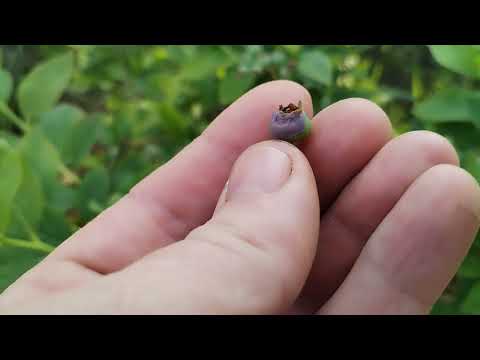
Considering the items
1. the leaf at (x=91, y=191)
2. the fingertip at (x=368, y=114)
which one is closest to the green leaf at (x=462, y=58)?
the fingertip at (x=368, y=114)

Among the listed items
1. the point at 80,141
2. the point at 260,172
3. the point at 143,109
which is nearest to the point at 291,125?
the point at 260,172

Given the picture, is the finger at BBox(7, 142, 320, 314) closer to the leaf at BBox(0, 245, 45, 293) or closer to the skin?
the skin

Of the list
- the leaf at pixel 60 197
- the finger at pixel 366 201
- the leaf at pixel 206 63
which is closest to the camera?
the finger at pixel 366 201

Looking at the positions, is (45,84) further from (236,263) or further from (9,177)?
(236,263)

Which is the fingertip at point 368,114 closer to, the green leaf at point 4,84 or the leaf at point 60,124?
the leaf at point 60,124

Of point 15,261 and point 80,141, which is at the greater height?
point 80,141

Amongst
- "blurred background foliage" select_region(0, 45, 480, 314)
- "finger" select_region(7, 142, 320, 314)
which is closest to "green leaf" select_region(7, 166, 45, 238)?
"blurred background foliage" select_region(0, 45, 480, 314)
